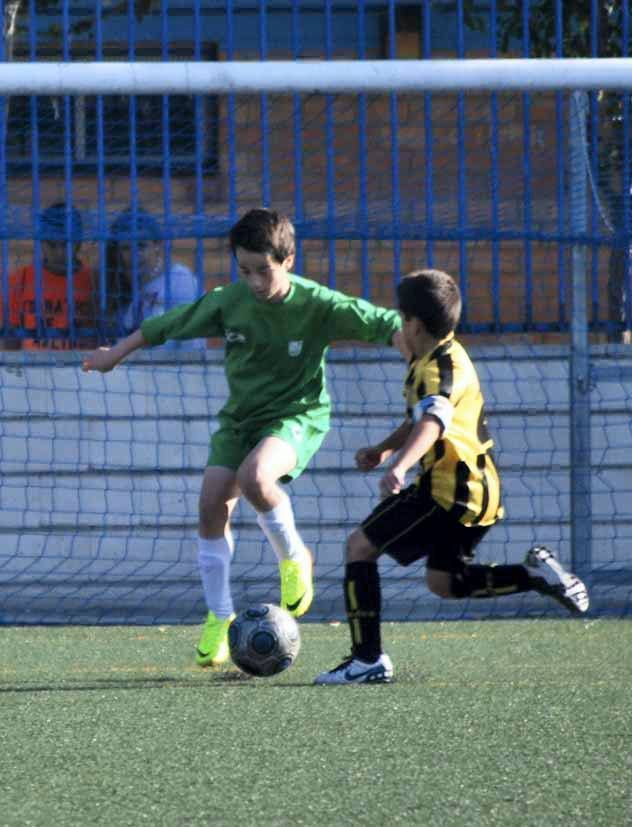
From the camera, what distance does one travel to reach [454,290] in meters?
5.59

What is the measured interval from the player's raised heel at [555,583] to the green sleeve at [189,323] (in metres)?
1.35

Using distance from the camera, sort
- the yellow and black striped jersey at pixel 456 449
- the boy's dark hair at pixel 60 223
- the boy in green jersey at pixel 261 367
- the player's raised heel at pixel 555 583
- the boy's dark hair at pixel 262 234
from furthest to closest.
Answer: the boy's dark hair at pixel 60 223
the boy in green jersey at pixel 261 367
the boy's dark hair at pixel 262 234
the player's raised heel at pixel 555 583
the yellow and black striped jersey at pixel 456 449

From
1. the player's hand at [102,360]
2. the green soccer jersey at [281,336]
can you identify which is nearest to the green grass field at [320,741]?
the green soccer jersey at [281,336]

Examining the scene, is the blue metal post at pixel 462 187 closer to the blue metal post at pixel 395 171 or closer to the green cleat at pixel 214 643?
the blue metal post at pixel 395 171

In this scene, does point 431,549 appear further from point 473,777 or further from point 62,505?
point 62,505

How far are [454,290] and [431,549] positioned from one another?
2.64 feet

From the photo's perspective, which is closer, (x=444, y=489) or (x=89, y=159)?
(x=444, y=489)

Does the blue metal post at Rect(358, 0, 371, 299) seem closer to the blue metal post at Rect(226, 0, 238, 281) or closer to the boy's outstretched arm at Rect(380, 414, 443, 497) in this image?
the blue metal post at Rect(226, 0, 238, 281)

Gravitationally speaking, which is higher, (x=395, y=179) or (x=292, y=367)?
(x=395, y=179)

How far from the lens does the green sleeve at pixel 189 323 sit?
6.18m

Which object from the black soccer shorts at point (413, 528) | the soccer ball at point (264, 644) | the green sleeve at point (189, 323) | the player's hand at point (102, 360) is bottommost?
the soccer ball at point (264, 644)

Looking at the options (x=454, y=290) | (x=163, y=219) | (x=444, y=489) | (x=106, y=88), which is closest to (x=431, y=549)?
(x=444, y=489)

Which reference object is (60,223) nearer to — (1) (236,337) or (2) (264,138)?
(2) (264,138)

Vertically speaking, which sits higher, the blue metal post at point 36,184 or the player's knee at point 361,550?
the blue metal post at point 36,184
